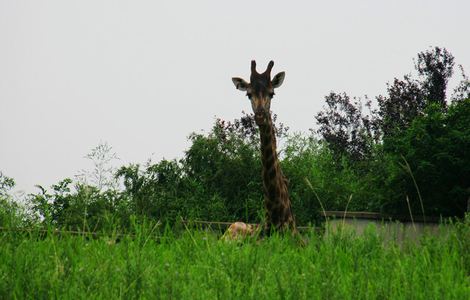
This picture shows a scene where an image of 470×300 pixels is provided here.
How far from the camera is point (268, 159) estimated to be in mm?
11969

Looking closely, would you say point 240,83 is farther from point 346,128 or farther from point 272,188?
point 346,128

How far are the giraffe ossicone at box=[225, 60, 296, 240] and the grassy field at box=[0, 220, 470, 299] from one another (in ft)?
12.3

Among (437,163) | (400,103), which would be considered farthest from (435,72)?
(437,163)

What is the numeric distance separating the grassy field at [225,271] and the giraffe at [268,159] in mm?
3754

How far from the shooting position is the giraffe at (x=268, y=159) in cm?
1143

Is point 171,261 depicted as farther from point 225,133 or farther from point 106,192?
point 225,133

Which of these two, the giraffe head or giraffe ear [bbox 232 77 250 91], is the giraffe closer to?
the giraffe head

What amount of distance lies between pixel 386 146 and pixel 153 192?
392 inches

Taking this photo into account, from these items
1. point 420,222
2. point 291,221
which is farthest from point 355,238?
point 420,222

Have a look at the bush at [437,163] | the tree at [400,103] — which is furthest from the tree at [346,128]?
the bush at [437,163]

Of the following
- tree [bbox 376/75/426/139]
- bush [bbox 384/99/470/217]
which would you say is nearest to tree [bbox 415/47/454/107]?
tree [bbox 376/75/426/139]

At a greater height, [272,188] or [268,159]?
[268,159]

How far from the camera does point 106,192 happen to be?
2181cm

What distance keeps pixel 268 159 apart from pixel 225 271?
20.5 ft
